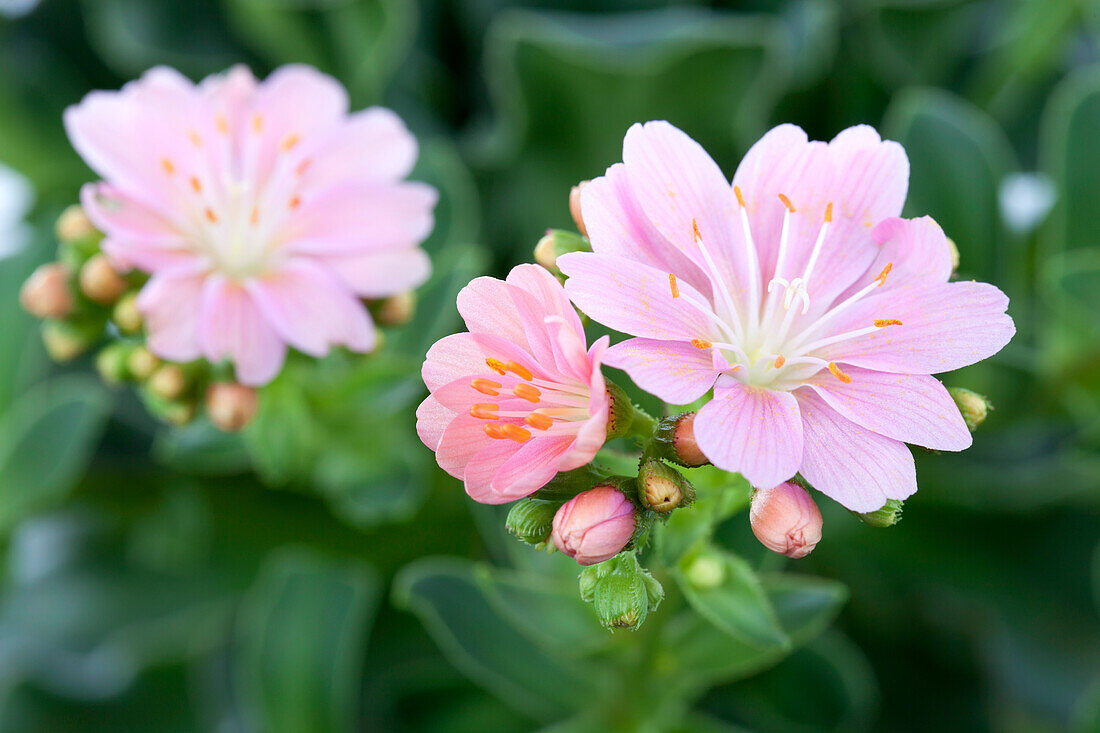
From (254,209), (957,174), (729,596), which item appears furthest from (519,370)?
(957,174)

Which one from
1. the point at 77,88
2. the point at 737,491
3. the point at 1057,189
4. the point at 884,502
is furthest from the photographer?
the point at 77,88

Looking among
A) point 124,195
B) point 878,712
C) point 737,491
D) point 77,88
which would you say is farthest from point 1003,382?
point 77,88

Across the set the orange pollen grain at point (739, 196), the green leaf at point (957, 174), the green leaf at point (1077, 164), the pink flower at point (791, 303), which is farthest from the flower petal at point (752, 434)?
the green leaf at point (1077, 164)

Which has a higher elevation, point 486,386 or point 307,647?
point 486,386

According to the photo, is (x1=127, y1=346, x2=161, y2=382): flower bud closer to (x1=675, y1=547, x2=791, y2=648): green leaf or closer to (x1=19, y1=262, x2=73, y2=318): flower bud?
(x1=19, y1=262, x2=73, y2=318): flower bud

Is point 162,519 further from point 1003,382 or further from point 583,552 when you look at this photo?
point 1003,382

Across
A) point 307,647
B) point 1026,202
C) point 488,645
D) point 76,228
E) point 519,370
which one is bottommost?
point 307,647

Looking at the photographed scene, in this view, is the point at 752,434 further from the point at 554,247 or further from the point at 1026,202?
the point at 1026,202
